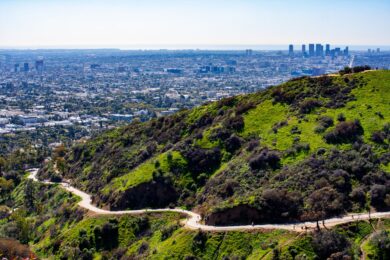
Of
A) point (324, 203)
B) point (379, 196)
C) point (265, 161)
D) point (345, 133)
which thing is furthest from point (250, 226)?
point (345, 133)

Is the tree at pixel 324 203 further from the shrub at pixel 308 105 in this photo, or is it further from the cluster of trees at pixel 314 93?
the cluster of trees at pixel 314 93

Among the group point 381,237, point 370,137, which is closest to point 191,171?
point 370,137

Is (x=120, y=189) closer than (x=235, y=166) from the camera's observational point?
No

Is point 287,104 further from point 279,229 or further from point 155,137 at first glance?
point 279,229

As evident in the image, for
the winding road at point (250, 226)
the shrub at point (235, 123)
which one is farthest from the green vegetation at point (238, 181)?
the winding road at point (250, 226)

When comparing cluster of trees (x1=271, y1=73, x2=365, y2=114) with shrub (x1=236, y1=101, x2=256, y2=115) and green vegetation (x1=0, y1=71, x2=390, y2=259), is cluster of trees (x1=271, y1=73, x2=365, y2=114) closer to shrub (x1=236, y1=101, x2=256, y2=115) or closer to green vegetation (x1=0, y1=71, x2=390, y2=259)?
green vegetation (x1=0, y1=71, x2=390, y2=259)

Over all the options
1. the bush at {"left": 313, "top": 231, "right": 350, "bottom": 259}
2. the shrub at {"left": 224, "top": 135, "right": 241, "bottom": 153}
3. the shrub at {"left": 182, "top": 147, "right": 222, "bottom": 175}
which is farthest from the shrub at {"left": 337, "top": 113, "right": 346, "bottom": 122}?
the bush at {"left": 313, "top": 231, "right": 350, "bottom": 259}
